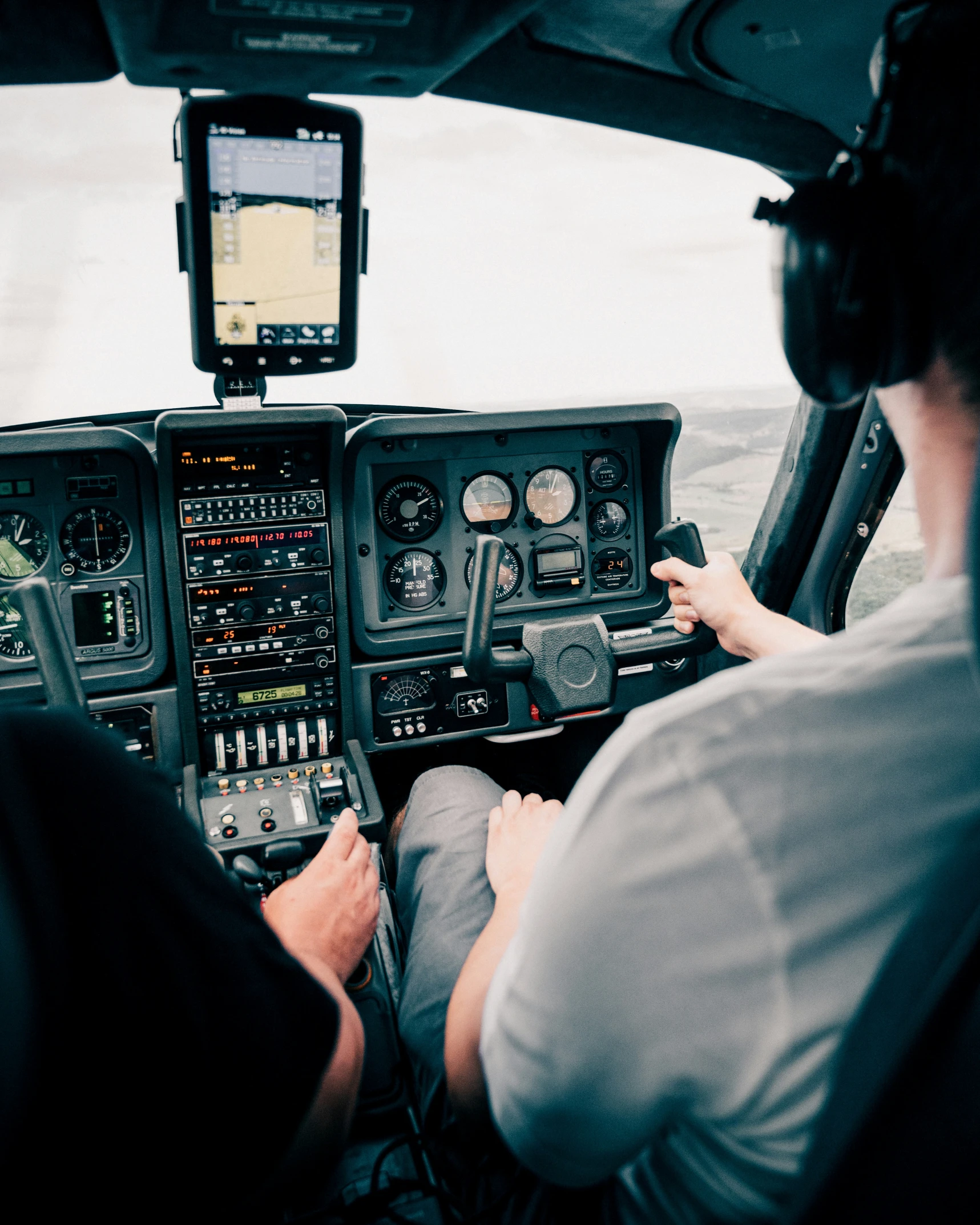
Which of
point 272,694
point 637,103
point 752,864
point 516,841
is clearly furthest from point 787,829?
point 272,694

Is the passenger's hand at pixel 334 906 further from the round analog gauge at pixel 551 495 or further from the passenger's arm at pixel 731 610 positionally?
the round analog gauge at pixel 551 495

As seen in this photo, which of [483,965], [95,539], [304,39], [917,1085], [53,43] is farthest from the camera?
[95,539]

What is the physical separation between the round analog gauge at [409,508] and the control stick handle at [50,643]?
33.9 inches

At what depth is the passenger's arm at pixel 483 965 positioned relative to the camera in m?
0.98

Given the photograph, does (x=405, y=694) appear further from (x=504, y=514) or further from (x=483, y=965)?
(x=483, y=965)

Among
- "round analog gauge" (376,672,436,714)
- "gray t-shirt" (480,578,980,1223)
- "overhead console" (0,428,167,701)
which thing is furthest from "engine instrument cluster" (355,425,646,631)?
"gray t-shirt" (480,578,980,1223)

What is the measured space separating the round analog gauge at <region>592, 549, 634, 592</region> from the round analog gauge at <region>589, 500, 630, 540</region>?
0.05m

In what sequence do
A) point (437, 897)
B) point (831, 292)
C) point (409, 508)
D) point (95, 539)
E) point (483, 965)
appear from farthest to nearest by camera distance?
point (409, 508) < point (95, 539) < point (437, 897) < point (483, 965) < point (831, 292)

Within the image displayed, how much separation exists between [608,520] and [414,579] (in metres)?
0.58

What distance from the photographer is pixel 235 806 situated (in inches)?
83.0

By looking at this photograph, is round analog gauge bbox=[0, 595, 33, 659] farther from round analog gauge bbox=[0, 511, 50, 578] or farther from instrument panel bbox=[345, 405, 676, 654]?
instrument panel bbox=[345, 405, 676, 654]

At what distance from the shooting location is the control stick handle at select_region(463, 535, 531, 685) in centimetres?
189

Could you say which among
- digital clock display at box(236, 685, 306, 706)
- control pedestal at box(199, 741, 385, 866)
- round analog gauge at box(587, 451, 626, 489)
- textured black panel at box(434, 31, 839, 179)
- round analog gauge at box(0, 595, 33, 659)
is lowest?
control pedestal at box(199, 741, 385, 866)

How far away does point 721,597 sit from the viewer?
177 cm
